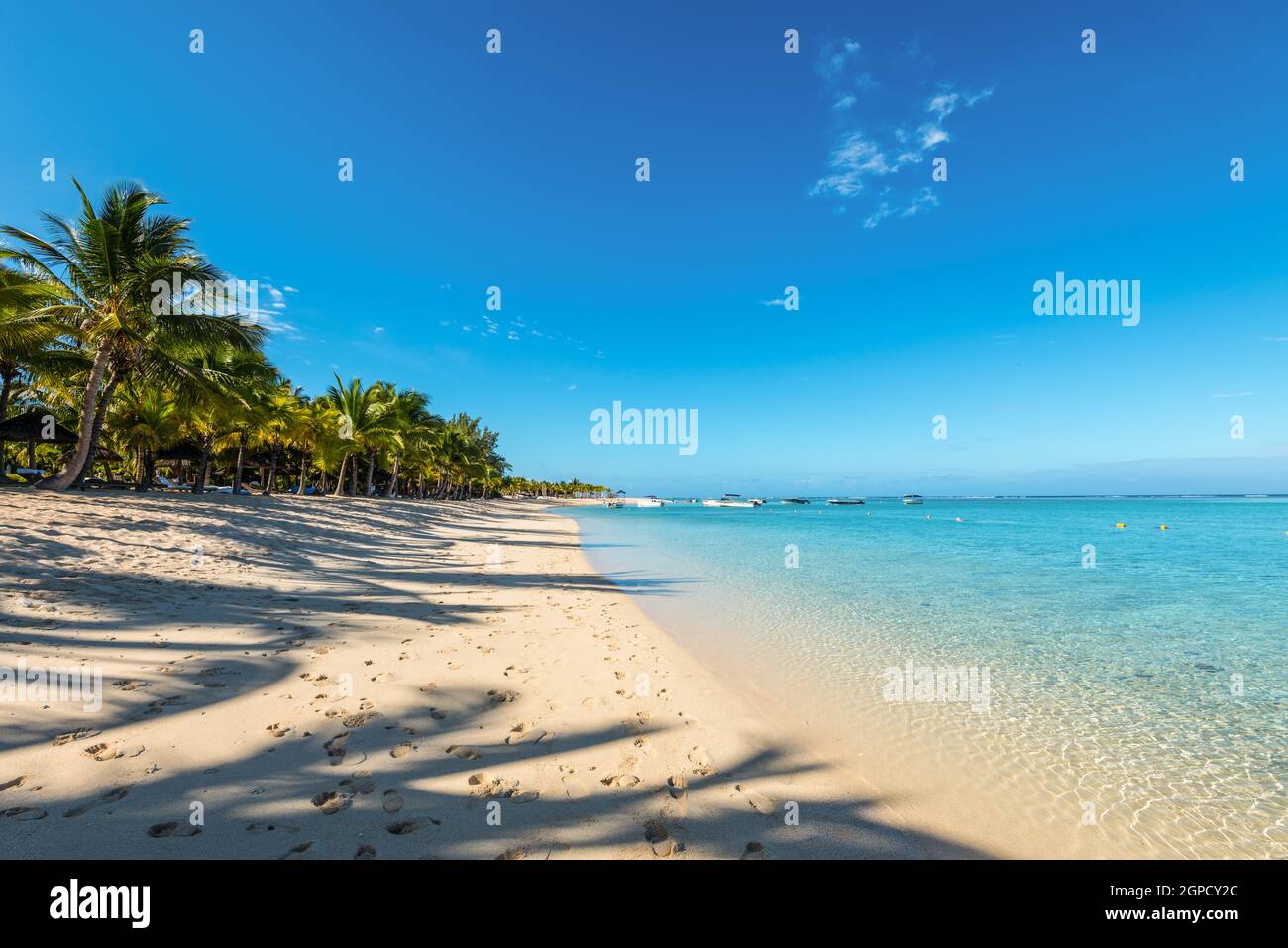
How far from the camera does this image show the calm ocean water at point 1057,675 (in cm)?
452

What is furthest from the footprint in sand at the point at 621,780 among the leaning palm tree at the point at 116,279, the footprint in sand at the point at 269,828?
the leaning palm tree at the point at 116,279

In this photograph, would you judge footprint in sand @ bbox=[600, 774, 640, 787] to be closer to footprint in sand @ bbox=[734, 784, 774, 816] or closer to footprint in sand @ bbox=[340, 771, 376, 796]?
footprint in sand @ bbox=[734, 784, 774, 816]

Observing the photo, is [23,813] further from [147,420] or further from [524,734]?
[147,420]

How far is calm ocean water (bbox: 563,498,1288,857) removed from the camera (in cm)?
452

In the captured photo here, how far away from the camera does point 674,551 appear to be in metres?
25.5

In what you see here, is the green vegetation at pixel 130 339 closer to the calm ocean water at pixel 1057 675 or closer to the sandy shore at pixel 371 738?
the sandy shore at pixel 371 738

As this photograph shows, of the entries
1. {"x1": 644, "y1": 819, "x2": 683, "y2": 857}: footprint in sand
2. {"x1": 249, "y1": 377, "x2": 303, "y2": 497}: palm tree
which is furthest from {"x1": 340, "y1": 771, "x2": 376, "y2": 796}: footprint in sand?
{"x1": 249, "y1": 377, "x2": 303, "y2": 497}: palm tree

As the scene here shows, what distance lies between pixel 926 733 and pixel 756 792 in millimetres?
3049

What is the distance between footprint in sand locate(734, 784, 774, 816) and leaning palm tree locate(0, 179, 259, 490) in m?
22.0

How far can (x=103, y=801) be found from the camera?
3211mm
